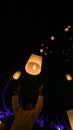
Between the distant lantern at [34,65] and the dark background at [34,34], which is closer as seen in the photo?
the distant lantern at [34,65]

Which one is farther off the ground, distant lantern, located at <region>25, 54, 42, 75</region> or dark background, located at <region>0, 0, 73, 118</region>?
distant lantern, located at <region>25, 54, 42, 75</region>

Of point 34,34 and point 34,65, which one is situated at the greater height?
point 34,65

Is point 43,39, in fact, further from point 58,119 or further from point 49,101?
point 58,119

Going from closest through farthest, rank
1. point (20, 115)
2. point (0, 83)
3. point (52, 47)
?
point (20, 115) → point (52, 47) → point (0, 83)

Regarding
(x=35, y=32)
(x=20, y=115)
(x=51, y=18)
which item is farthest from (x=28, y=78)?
(x=20, y=115)

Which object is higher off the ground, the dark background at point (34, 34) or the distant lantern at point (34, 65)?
the distant lantern at point (34, 65)

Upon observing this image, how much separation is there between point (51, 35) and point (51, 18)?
0.37m

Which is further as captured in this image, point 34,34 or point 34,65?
point 34,34

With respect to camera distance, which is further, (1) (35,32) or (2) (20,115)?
(1) (35,32)

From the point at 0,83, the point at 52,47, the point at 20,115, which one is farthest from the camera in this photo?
the point at 0,83

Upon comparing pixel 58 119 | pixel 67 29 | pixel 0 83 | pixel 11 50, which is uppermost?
pixel 67 29

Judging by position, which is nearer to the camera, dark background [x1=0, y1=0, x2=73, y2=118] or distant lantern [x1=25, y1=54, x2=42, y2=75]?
distant lantern [x1=25, y1=54, x2=42, y2=75]

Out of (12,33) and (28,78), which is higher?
(12,33)

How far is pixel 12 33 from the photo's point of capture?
5703 mm
